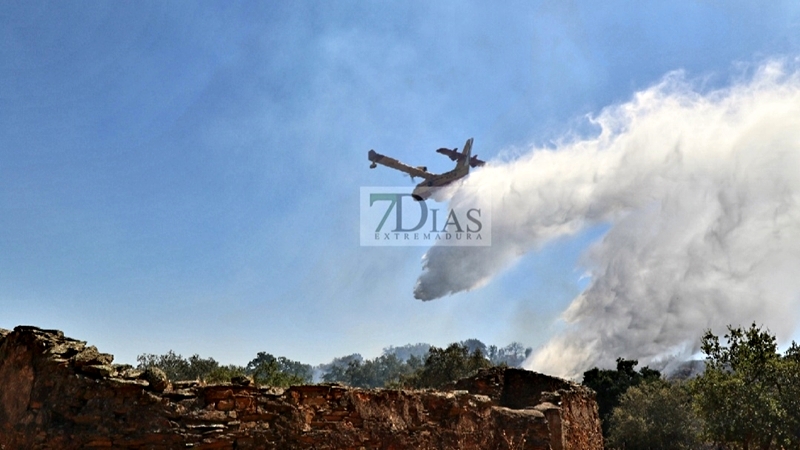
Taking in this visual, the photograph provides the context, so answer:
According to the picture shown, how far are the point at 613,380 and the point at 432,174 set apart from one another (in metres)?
19.8

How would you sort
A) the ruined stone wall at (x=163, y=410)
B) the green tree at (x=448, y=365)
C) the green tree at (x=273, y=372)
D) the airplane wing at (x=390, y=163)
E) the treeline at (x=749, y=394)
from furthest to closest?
1. the green tree at (x=448, y=365)
2. the airplane wing at (x=390, y=163)
3. the green tree at (x=273, y=372)
4. the treeline at (x=749, y=394)
5. the ruined stone wall at (x=163, y=410)

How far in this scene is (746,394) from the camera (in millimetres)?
18547

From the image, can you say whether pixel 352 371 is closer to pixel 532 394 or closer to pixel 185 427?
pixel 532 394

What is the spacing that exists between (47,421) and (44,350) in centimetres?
88

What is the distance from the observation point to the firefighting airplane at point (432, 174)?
122 ft

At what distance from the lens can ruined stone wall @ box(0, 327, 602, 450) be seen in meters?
6.43

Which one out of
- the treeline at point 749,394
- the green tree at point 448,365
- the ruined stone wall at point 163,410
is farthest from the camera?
the green tree at point 448,365

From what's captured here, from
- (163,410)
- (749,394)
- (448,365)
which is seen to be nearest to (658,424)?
(749,394)

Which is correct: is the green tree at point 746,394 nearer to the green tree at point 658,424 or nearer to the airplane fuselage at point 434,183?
the green tree at point 658,424

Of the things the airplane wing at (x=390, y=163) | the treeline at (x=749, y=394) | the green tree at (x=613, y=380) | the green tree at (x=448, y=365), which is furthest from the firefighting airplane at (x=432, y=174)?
the treeline at (x=749, y=394)

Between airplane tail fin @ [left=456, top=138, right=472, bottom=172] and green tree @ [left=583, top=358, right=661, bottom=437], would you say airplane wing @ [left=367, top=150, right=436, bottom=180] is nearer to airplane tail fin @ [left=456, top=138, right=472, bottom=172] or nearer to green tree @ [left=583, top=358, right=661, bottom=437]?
airplane tail fin @ [left=456, top=138, right=472, bottom=172]

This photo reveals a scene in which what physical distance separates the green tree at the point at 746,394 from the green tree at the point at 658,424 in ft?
28.1

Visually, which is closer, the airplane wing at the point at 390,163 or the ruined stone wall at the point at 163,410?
the ruined stone wall at the point at 163,410

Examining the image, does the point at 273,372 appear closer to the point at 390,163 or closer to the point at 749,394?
the point at 390,163
